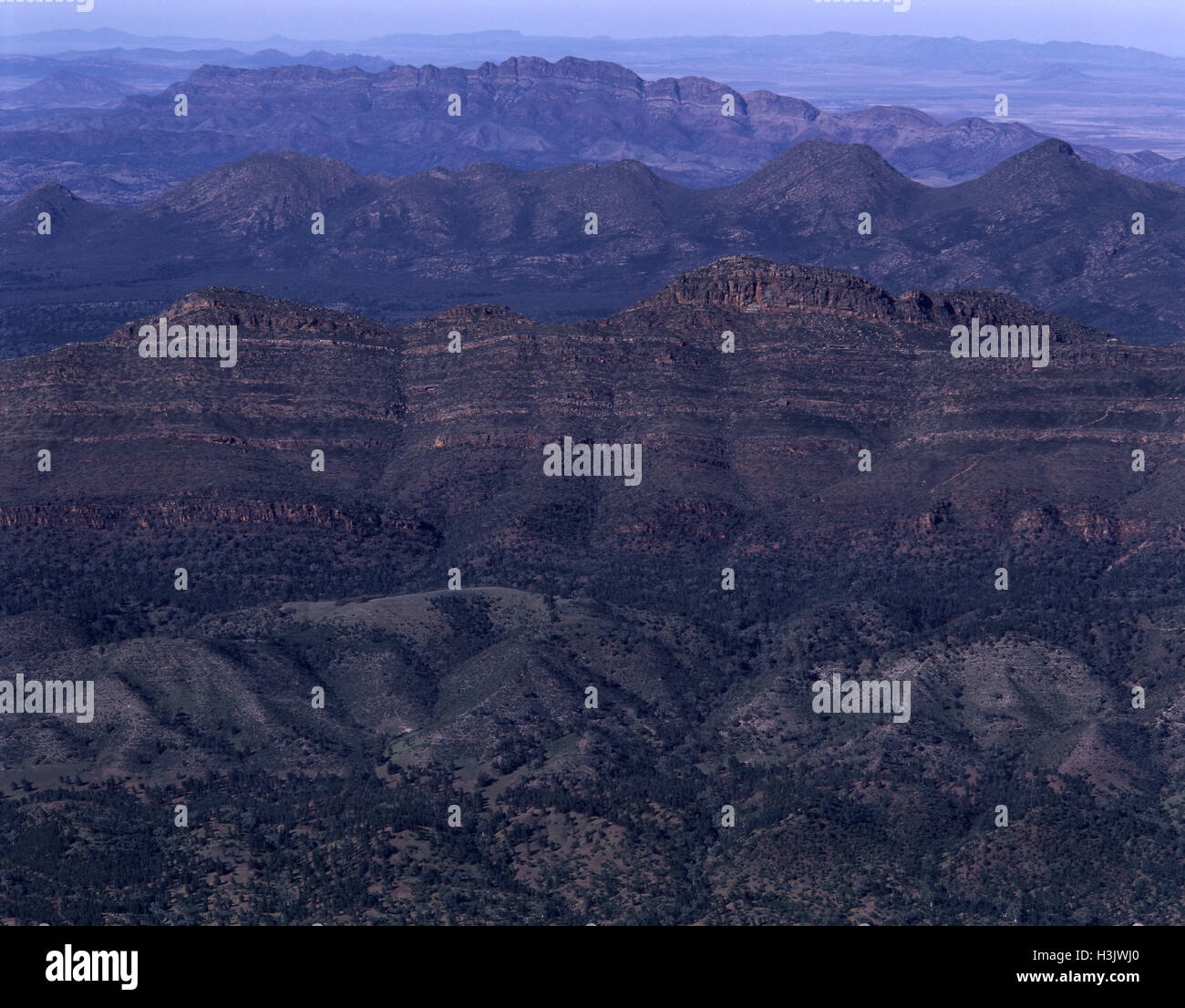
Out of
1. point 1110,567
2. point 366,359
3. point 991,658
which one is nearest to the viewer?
point 991,658

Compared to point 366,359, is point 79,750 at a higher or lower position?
lower

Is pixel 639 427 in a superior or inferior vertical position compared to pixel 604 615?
superior

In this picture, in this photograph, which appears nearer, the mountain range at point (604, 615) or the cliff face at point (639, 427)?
the mountain range at point (604, 615)

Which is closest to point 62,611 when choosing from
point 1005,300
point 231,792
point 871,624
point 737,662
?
point 231,792

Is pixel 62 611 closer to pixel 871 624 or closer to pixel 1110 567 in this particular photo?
pixel 871 624

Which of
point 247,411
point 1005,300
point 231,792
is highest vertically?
point 1005,300

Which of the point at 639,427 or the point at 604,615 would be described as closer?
the point at 604,615

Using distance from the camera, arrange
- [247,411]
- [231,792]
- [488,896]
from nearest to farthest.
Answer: [488,896], [231,792], [247,411]

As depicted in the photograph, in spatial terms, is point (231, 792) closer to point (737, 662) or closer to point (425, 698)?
point (425, 698)

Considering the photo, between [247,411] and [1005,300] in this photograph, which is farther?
[1005,300]

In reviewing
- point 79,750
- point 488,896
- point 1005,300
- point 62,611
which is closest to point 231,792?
point 79,750

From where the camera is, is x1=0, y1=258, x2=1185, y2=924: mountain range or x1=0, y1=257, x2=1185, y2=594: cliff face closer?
x1=0, y1=258, x2=1185, y2=924: mountain range
